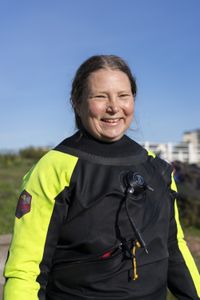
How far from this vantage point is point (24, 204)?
1.75m

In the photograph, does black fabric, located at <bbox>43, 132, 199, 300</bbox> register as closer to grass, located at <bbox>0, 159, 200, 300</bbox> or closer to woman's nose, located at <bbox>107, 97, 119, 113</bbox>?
woman's nose, located at <bbox>107, 97, 119, 113</bbox>

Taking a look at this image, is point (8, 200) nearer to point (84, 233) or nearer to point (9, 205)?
point (9, 205)

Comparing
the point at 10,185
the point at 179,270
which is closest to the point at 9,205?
the point at 10,185

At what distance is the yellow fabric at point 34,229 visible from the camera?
1663 mm

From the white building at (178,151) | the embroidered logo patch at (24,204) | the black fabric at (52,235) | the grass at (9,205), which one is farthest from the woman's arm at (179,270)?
the white building at (178,151)

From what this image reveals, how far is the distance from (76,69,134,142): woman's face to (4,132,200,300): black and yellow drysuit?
64 millimetres

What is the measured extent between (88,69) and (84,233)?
0.63 metres

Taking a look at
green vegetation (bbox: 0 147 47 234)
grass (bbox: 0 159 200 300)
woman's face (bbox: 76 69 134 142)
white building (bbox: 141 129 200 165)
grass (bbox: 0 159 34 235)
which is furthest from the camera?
white building (bbox: 141 129 200 165)

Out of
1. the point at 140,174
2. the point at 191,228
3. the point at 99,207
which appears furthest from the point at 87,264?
the point at 191,228

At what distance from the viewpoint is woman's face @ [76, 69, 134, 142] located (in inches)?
75.3

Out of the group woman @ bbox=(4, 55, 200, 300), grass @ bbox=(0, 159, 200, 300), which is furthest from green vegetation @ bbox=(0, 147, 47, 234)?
woman @ bbox=(4, 55, 200, 300)

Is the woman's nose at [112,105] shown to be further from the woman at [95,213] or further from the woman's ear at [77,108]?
the woman's ear at [77,108]

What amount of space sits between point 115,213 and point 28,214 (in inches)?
12.2

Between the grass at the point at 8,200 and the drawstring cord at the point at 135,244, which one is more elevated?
the drawstring cord at the point at 135,244
